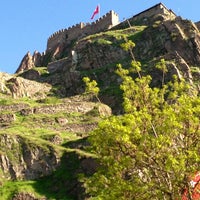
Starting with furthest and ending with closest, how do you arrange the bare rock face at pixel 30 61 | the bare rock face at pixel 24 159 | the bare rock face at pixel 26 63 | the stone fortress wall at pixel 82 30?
the bare rock face at pixel 30 61, the bare rock face at pixel 26 63, the stone fortress wall at pixel 82 30, the bare rock face at pixel 24 159

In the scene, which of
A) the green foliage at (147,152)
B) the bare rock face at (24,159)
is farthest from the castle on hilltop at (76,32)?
the green foliage at (147,152)

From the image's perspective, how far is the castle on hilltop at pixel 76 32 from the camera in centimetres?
8605

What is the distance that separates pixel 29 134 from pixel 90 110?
37.0ft

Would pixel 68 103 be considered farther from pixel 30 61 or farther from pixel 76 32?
pixel 30 61

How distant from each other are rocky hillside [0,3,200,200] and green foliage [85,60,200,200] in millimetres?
3576

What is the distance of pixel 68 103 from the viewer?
59000 mm

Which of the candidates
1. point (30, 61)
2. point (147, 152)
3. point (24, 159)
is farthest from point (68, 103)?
point (30, 61)

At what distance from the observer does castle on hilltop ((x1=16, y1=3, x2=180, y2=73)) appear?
86.1 m

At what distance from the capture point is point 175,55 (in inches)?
2461

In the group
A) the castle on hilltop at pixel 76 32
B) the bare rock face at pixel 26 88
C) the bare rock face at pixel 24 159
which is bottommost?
the bare rock face at pixel 24 159

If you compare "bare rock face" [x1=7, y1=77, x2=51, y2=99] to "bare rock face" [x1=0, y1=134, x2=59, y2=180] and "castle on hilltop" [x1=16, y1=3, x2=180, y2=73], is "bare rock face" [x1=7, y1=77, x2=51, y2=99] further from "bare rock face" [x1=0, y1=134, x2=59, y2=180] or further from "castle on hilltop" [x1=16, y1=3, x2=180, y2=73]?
"bare rock face" [x1=0, y1=134, x2=59, y2=180]

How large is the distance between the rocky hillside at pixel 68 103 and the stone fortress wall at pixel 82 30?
4.04m

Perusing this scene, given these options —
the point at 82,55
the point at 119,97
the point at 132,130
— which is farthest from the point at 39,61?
the point at 132,130

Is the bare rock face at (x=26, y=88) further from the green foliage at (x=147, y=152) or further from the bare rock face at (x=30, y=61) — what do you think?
the green foliage at (x=147, y=152)
